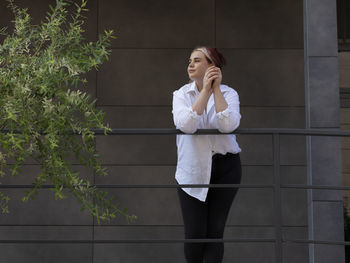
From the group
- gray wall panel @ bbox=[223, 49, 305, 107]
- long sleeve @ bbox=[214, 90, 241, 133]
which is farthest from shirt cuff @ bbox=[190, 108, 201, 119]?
gray wall panel @ bbox=[223, 49, 305, 107]

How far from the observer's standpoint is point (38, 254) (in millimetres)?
6207

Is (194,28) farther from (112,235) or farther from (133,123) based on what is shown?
(112,235)

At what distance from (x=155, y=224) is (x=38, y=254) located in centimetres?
115

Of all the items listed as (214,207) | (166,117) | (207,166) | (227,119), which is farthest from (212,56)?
(166,117)

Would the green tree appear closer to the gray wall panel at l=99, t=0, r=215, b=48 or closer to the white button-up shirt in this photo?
the white button-up shirt

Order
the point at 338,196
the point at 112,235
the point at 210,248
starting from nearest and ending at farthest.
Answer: the point at 210,248, the point at 338,196, the point at 112,235

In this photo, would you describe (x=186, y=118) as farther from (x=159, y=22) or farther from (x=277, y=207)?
(x=159, y=22)

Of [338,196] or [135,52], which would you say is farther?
[135,52]

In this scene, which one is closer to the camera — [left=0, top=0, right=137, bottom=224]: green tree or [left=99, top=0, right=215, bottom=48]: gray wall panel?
[left=0, top=0, right=137, bottom=224]: green tree

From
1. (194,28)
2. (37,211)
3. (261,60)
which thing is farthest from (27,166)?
(261,60)

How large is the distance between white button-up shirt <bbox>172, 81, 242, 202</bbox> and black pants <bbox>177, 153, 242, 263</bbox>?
0.17 feet

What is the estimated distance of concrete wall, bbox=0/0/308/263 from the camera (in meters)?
6.13

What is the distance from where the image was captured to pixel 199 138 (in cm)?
347

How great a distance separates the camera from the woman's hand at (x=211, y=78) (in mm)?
3412
